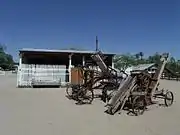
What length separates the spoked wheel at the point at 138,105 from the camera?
991 cm

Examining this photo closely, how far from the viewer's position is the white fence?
2123 cm

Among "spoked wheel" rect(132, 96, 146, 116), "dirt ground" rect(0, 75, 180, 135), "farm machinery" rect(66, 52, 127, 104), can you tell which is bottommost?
"dirt ground" rect(0, 75, 180, 135)

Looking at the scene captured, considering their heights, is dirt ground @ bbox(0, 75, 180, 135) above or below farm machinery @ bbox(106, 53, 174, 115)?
below

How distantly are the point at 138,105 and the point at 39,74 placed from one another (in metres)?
12.9

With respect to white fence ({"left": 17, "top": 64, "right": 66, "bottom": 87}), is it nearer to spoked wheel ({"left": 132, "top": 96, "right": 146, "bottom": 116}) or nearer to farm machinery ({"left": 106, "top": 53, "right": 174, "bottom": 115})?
farm machinery ({"left": 106, "top": 53, "right": 174, "bottom": 115})

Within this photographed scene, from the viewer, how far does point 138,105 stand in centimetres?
1027

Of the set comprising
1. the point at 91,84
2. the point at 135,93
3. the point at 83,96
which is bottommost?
the point at 83,96

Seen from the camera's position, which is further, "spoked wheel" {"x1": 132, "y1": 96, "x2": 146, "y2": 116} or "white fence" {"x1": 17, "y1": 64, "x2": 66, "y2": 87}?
"white fence" {"x1": 17, "y1": 64, "x2": 66, "y2": 87}

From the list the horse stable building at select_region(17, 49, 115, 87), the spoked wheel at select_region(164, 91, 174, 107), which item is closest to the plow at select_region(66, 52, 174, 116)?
the spoked wheel at select_region(164, 91, 174, 107)

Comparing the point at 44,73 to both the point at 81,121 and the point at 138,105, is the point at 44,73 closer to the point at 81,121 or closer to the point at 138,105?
the point at 138,105

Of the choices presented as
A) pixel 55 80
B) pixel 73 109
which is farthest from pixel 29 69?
pixel 73 109

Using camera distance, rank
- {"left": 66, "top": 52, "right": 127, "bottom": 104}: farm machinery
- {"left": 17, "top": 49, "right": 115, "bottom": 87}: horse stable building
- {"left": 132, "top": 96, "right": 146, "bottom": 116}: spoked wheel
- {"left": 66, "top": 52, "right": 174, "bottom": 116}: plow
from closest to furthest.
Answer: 1. {"left": 132, "top": 96, "right": 146, "bottom": 116}: spoked wheel
2. {"left": 66, "top": 52, "right": 174, "bottom": 116}: plow
3. {"left": 66, "top": 52, "right": 127, "bottom": 104}: farm machinery
4. {"left": 17, "top": 49, "right": 115, "bottom": 87}: horse stable building

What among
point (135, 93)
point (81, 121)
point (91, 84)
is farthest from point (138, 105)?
point (91, 84)

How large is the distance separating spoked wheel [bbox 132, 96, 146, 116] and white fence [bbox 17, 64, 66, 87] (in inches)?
484
